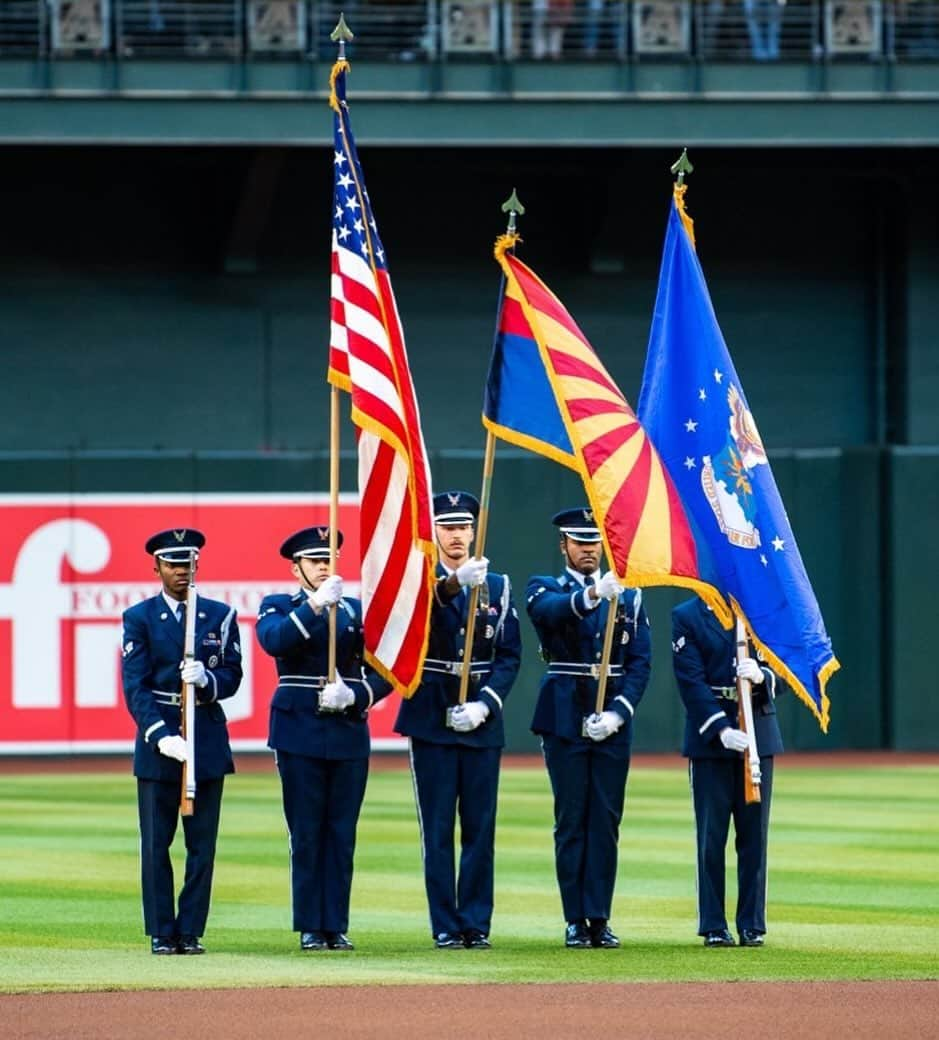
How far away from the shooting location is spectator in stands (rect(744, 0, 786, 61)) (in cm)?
2138

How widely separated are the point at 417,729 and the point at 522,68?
472 inches

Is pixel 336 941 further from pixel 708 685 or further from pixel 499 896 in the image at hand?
pixel 499 896

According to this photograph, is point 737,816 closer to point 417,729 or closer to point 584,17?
point 417,729

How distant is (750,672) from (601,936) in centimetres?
127

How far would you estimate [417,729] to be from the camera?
10.2m

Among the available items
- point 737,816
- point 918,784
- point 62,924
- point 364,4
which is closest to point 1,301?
point 364,4

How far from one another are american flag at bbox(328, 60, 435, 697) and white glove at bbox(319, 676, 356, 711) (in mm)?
178

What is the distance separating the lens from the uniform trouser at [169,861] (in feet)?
32.3

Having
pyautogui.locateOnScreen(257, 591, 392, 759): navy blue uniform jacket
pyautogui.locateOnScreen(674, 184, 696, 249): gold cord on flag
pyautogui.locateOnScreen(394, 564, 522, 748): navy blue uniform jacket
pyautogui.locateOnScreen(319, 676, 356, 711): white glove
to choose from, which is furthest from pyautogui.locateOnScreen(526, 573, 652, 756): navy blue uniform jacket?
pyautogui.locateOnScreen(674, 184, 696, 249): gold cord on flag

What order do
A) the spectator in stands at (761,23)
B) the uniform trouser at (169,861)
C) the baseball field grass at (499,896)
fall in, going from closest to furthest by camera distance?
the baseball field grass at (499,896) < the uniform trouser at (169,861) < the spectator in stands at (761,23)

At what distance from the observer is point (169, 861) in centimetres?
988

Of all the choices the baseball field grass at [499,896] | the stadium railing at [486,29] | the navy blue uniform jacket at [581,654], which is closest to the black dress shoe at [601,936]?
the baseball field grass at [499,896]

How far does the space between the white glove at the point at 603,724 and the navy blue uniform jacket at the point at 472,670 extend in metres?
0.37

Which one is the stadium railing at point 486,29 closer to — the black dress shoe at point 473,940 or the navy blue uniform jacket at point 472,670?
the navy blue uniform jacket at point 472,670
